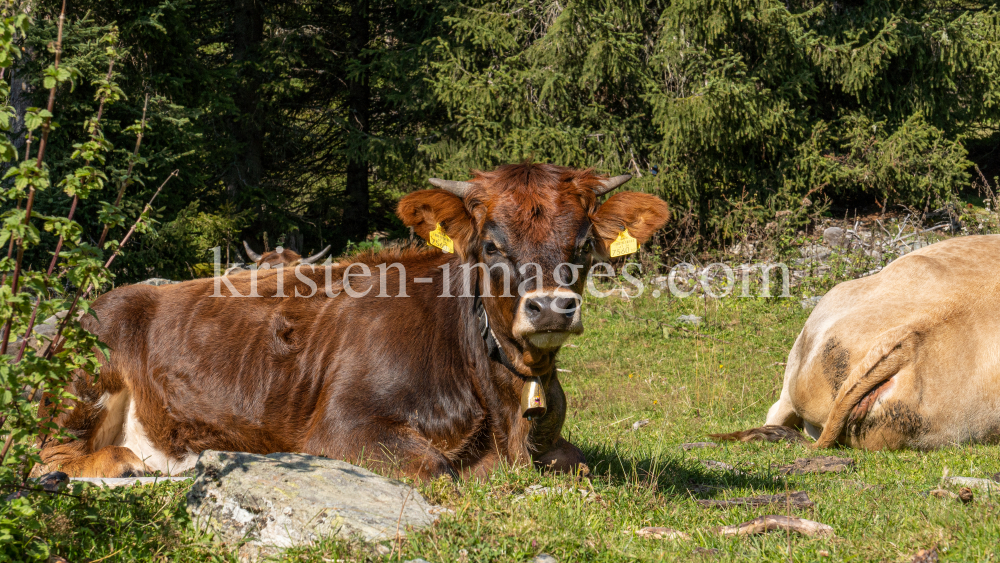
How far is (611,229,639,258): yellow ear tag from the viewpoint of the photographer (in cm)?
509

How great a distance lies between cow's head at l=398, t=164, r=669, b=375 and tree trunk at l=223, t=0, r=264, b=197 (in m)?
14.9

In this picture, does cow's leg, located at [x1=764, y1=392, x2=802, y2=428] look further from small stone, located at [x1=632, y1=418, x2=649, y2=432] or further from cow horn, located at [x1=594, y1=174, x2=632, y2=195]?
cow horn, located at [x1=594, y1=174, x2=632, y2=195]

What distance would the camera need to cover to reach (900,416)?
Answer: 6.29 meters

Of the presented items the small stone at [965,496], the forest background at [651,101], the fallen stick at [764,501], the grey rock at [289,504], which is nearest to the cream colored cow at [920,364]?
the fallen stick at [764,501]

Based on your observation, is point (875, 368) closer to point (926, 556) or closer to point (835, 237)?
point (926, 556)

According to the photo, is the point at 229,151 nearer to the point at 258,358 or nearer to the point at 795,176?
the point at 795,176

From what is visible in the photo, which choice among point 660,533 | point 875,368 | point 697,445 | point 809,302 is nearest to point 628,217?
point 660,533

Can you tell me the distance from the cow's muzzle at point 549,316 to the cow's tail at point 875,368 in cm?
321

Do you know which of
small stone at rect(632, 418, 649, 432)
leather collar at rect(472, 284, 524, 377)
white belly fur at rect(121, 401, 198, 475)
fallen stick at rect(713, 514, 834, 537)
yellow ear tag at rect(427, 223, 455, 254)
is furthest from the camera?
small stone at rect(632, 418, 649, 432)

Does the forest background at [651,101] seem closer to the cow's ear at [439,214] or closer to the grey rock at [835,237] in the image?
the grey rock at [835,237]

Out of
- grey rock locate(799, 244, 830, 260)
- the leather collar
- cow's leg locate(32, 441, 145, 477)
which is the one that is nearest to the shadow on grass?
the leather collar

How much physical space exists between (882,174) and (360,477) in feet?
50.6

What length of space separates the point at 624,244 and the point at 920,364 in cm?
282

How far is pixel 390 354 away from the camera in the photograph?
5.06 meters
